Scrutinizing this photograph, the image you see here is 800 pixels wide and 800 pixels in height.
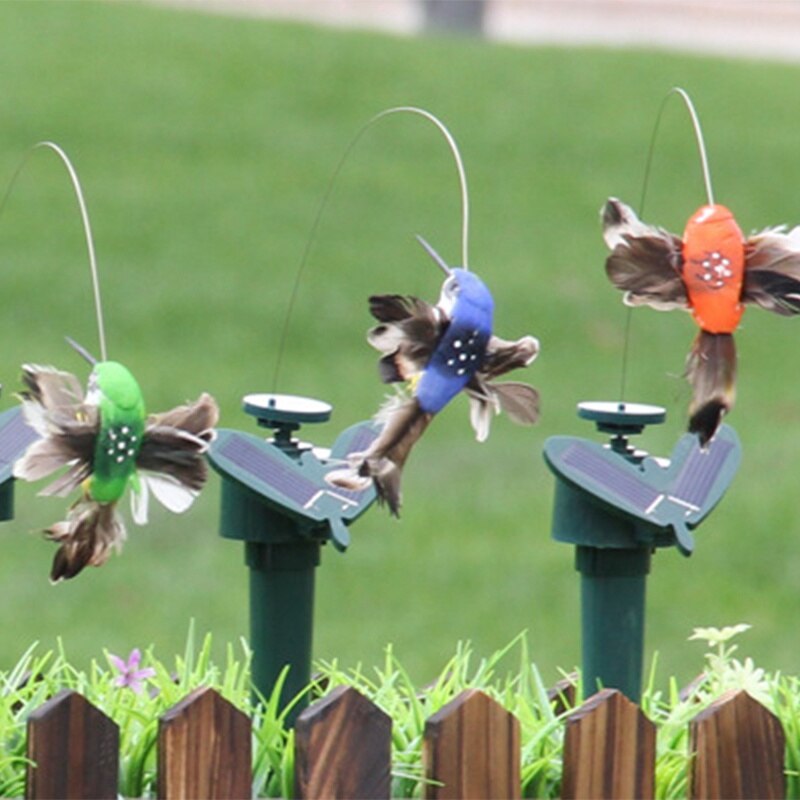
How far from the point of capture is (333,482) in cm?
213

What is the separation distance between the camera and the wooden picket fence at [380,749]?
2.17m

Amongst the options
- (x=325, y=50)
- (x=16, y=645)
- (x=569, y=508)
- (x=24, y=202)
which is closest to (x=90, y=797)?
(x=569, y=508)

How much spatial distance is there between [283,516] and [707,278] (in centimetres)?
60

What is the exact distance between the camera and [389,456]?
2141mm

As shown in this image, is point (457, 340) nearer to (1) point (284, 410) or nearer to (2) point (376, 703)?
(1) point (284, 410)

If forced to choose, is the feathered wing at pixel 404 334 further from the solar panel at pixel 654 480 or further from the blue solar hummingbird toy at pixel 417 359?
the solar panel at pixel 654 480

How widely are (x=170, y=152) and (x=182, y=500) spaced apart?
30.9 feet

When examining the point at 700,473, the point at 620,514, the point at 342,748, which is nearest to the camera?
the point at 342,748

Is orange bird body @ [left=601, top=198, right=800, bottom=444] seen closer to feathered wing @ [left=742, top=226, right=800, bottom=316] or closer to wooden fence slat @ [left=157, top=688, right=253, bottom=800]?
feathered wing @ [left=742, top=226, right=800, bottom=316]

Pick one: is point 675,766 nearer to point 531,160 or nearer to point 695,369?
point 695,369

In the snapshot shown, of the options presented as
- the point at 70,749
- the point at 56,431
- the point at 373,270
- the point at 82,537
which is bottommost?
the point at 70,749

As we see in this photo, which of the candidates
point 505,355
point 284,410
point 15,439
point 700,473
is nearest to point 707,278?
point 505,355

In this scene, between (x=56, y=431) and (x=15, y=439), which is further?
(x=15, y=439)

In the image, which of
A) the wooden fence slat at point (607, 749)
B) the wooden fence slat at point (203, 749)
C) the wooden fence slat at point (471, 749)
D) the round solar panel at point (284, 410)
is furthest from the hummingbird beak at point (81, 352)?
the wooden fence slat at point (607, 749)
